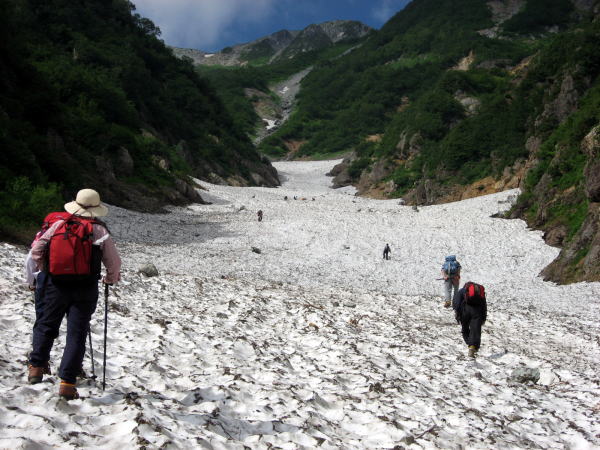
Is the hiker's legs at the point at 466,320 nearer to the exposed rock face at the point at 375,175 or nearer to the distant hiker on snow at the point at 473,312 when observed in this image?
the distant hiker on snow at the point at 473,312

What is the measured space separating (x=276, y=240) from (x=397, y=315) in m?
16.5

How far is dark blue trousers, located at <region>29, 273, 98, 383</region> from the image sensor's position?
4.62 metres

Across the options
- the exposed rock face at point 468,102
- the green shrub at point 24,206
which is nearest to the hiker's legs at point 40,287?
the green shrub at point 24,206

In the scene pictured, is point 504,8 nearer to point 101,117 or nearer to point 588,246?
point 101,117

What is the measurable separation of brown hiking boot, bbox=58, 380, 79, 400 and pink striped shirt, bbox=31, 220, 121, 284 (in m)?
1.13

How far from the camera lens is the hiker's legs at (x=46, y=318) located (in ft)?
15.2

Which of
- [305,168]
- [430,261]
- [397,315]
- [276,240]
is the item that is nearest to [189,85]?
[305,168]

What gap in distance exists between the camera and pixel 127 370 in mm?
6000

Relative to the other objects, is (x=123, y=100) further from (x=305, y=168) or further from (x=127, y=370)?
(x=305, y=168)

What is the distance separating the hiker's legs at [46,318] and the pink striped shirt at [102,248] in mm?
304

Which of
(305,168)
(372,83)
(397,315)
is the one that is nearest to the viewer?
(397,315)

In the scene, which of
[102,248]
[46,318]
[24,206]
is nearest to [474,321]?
[102,248]

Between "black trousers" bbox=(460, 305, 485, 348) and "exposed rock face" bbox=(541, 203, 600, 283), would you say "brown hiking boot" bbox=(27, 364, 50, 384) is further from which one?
"exposed rock face" bbox=(541, 203, 600, 283)

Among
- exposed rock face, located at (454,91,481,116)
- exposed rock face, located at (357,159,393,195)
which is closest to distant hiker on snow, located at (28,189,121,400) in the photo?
exposed rock face, located at (357,159,393,195)
